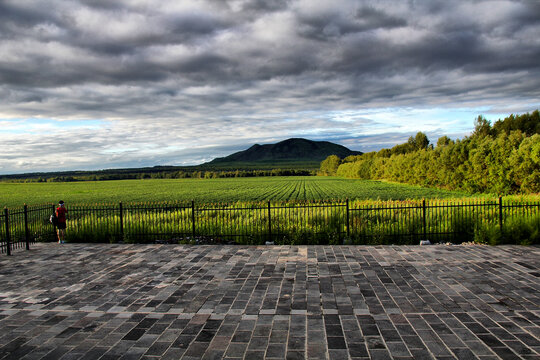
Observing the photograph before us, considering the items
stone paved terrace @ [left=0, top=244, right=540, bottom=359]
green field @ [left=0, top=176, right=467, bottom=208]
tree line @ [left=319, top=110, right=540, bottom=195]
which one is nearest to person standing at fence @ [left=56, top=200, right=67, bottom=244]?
stone paved terrace @ [left=0, top=244, right=540, bottom=359]

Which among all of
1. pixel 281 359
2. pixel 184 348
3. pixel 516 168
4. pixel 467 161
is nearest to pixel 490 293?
pixel 281 359

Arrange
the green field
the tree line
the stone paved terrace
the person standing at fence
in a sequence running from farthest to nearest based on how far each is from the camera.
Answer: the green field, the tree line, the person standing at fence, the stone paved terrace

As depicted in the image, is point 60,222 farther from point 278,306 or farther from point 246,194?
point 246,194

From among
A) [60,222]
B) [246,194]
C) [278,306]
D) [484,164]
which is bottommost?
[246,194]

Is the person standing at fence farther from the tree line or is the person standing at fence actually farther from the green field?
the tree line

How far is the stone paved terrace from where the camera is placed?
4.53m

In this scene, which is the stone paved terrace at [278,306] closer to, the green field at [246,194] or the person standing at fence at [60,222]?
the person standing at fence at [60,222]

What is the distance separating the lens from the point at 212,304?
6133 mm

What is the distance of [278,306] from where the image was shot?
596 centimetres

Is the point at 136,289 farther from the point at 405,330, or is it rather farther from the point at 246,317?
the point at 405,330

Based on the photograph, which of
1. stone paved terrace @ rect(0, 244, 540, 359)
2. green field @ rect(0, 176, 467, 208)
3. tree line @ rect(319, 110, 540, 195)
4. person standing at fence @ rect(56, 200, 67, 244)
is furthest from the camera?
green field @ rect(0, 176, 467, 208)

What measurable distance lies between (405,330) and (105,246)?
10.7 metres

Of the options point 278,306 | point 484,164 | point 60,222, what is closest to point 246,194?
point 484,164

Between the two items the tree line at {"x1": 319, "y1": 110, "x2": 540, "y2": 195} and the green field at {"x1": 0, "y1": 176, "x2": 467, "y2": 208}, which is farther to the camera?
the green field at {"x1": 0, "y1": 176, "x2": 467, "y2": 208}
